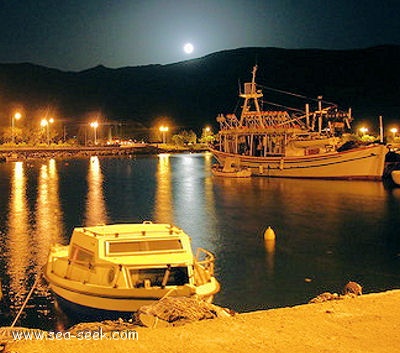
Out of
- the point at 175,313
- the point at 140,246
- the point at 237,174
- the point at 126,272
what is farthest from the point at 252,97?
the point at 175,313

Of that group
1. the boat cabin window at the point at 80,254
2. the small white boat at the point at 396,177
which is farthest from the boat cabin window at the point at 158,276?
the small white boat at the point at 396,177

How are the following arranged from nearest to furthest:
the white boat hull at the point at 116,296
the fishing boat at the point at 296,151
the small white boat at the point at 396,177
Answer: the white boat hull at the point at 116,296 < the small white boat at the point at 396,177 < the fishing boat at the point at 296,151

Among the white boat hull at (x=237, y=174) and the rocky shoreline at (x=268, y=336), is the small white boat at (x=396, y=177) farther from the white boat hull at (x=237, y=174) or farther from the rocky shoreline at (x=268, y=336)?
the rocky shoreline at (x=268, y=336)

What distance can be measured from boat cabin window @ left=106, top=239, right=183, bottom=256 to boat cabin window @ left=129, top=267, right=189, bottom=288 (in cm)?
79

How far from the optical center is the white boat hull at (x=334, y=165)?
66.4m

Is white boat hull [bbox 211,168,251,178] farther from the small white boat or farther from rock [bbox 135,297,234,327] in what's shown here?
rock [bbox 135,297,234,327]

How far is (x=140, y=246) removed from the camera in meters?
14.6

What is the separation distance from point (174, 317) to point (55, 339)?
1.90 metres

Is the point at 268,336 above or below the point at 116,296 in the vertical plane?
above

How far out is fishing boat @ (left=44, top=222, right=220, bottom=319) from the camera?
13.6 m

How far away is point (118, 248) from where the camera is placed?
14578mm

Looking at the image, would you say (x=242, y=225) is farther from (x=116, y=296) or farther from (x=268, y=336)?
(x=268, y=336)

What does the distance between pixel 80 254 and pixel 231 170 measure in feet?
188

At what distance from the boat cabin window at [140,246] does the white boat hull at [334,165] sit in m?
55.8
